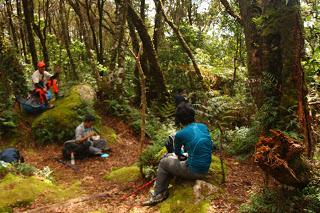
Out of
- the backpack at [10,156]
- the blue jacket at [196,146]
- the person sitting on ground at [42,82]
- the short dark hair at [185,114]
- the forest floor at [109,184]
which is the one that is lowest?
the forest floor at [109,184]

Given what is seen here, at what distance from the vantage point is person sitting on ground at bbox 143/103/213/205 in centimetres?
619

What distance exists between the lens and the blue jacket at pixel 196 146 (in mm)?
6180

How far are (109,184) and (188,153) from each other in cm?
304

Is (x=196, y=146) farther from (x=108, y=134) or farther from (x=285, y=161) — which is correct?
(x=108, y=134)

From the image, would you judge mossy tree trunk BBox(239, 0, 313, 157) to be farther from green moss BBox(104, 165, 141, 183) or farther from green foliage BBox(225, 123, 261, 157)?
green moss BBox(104, 165, 141, 183)

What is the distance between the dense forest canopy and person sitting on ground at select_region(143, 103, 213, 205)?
0.88 metres

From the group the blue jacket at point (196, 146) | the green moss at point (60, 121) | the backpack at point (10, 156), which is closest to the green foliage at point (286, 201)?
the blue jacket at point (196, 146)

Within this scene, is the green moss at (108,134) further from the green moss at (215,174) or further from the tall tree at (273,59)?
the green moss at (215,174)

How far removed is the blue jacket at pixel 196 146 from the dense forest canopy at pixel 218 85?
86 centimetres

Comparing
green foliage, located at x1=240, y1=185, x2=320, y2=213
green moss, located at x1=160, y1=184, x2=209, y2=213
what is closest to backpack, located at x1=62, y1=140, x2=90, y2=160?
green moss, located at x1=160, y1=184, x2=209, y2=213

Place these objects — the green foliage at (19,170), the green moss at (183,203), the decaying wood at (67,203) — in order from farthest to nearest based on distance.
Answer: the green foliage at (19,170) < the decaying wood at (67,203) < the green moss at (183,203)

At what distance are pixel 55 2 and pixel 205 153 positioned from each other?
82.2 ft

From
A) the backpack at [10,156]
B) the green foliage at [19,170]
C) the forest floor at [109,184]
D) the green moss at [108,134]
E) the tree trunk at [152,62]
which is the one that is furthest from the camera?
the tree trunk at [152,62]

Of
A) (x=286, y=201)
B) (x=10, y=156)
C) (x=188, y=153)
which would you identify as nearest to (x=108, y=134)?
(x=10, y=156)
